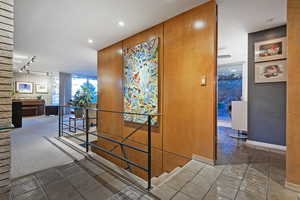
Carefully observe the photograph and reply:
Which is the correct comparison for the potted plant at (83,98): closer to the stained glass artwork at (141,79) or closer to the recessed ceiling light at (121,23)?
the stained glass artwork at (141,79)

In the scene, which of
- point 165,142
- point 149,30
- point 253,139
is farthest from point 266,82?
point 149,30

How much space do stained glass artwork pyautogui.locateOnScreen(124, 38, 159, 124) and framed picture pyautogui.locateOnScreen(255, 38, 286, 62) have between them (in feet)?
7.90

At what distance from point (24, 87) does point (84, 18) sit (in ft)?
27.6

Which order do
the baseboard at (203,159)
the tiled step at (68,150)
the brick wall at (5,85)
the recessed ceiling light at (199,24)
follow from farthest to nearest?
the tiled step at (68,150), the recessed ceiling light at (199,24), the baseboard at (203,159), the brick wall at (5,85)

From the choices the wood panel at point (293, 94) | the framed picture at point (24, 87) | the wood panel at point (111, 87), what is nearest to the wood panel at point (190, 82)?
the wood panel at point (293, 94)

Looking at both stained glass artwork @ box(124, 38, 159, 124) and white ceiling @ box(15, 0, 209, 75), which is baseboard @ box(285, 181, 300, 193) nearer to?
stained glass artwork @ box(124, 38, 159, 124)

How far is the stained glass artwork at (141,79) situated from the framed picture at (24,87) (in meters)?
8.29

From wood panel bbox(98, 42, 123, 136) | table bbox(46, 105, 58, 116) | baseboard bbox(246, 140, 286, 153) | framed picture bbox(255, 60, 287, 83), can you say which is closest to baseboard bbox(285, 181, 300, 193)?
baseboard bbox(246, 140, 286, 153)

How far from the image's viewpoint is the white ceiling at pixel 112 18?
2.30 m

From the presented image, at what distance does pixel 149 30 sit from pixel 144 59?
2.26 feet

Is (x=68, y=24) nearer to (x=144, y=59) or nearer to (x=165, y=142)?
(x=144, y=59)

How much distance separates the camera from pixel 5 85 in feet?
4.82

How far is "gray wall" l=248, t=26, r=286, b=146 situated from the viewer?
289cm

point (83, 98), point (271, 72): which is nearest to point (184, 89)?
point (271, 72)
